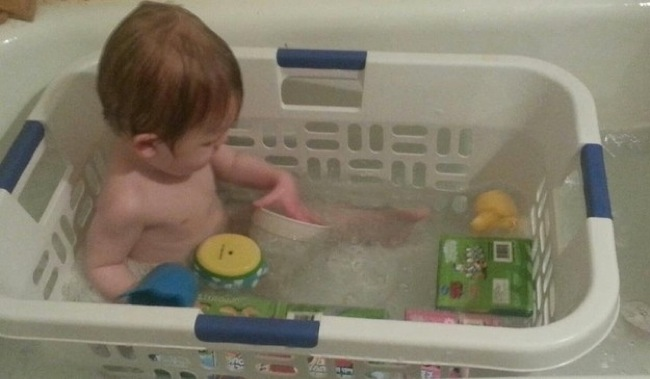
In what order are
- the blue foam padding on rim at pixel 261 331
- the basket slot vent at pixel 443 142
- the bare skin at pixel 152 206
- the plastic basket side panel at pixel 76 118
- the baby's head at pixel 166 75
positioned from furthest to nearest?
the basket slot vent at pixel 443 142 → the plastic basket side panel at pixel 76 118 → the bare skin at pixel 152 206 → the baby's head at pixel 166 75 → the blue foam padding on rim at pixel 261 331

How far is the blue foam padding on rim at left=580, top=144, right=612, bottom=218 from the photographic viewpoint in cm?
85

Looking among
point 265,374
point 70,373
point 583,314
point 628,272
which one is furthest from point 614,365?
point 70,373

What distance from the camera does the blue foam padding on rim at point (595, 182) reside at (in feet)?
2.78

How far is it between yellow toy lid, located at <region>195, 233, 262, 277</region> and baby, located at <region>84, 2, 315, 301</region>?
52mm

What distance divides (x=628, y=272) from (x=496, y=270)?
0.24 metres

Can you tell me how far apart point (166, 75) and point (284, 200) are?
0.33 meters

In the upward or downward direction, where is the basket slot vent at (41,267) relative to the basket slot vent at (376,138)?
downward

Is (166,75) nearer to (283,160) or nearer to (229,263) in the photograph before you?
(229,263)

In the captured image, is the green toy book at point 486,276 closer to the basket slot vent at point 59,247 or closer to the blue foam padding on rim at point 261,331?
the blue foam padding on rim at point 261,331

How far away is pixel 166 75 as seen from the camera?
880 millimetres

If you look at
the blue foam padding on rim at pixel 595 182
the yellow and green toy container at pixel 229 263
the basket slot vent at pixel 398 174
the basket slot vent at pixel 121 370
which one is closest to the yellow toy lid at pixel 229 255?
the yellow and green toy container at pixel 229 263

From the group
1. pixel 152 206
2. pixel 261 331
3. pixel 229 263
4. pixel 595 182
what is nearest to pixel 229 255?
pixel 229 263

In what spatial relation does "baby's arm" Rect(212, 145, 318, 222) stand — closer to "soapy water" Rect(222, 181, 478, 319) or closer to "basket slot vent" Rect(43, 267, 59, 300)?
"soapy water" Rect(222, 181, 478, 319)

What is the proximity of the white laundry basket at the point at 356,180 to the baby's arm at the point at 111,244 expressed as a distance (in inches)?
2.6
